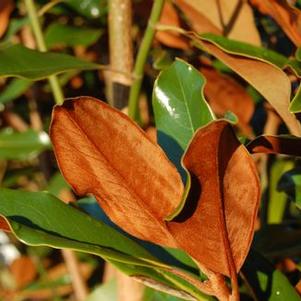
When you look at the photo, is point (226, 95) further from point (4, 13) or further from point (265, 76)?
point (4, 13)

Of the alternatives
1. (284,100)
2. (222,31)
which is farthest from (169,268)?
(222,31)

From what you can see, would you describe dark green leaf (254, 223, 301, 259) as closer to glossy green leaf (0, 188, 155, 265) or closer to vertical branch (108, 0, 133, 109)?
vertical branch (108, 0, 133, 109)

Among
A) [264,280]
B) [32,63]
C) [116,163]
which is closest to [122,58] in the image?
[32,63]

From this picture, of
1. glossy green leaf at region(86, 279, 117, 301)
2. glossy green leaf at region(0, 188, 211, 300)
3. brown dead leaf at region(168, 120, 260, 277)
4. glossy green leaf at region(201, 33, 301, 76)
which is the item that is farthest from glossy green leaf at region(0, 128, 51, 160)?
brown dead leaf at region(168, 120, 260, 277)

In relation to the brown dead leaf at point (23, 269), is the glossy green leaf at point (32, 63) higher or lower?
higher

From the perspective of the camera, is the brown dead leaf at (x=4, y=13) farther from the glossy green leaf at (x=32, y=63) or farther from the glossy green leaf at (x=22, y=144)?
the glossy green leaf at (x=32, y=63)

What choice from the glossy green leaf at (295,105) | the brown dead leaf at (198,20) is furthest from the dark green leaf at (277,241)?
the glossy green leaf at (295,105)

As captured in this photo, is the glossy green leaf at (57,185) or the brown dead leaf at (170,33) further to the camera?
the glossy green leaf at (57,185)
